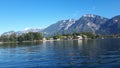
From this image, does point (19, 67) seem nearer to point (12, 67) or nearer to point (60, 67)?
point (12, 67)

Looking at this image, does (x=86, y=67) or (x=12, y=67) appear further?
(x=12, y=67)

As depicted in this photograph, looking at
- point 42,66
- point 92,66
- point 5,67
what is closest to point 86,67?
point 92,66

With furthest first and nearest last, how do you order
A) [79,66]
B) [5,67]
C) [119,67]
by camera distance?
[5,67] < [79,66] < [119,67]

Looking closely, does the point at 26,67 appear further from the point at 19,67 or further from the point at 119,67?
the point at 119,67

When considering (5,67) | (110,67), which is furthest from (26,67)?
(110,67)

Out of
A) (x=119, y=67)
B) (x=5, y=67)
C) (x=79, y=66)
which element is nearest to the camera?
(x=119, y=67)

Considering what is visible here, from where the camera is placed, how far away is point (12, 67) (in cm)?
5444

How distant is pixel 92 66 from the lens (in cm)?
5091

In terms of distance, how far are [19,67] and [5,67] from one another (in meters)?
3.42

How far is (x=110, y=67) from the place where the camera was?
1941 inches

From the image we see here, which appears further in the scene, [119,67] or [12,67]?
[12,67]

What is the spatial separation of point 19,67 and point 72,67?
1088cm

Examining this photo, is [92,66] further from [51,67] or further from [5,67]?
[5,67]

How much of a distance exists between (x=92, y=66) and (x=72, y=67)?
3.79m
